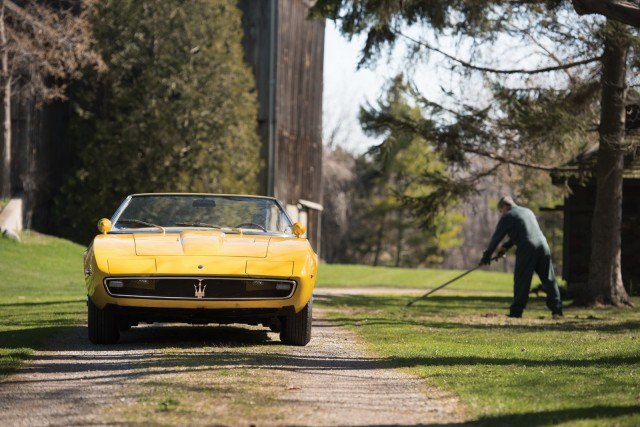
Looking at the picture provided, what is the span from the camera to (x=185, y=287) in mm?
9430

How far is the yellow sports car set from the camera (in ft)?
30.8

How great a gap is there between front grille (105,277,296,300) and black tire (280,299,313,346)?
58 centimetres

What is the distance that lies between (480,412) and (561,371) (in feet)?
7.70

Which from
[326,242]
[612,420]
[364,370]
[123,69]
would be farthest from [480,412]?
[326,242]

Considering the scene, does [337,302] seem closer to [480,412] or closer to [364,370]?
[364,370]

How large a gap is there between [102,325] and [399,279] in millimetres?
24305

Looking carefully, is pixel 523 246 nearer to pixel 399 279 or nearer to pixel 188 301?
pixel 188 301

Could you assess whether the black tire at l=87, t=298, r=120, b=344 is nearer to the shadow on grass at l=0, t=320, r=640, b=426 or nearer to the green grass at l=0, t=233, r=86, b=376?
the shadow on grass at l=0, t=320, r=640, b=426

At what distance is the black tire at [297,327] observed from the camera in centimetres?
997

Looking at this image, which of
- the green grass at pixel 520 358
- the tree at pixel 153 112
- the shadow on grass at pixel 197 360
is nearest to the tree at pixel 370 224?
the tree at pixel 153 112

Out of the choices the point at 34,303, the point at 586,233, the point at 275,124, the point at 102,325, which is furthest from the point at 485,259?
the point at 275,124

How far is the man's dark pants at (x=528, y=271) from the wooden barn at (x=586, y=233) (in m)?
8.29

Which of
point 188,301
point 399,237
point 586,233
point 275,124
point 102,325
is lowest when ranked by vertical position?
point 102,325

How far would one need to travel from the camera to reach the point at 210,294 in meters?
9.45
